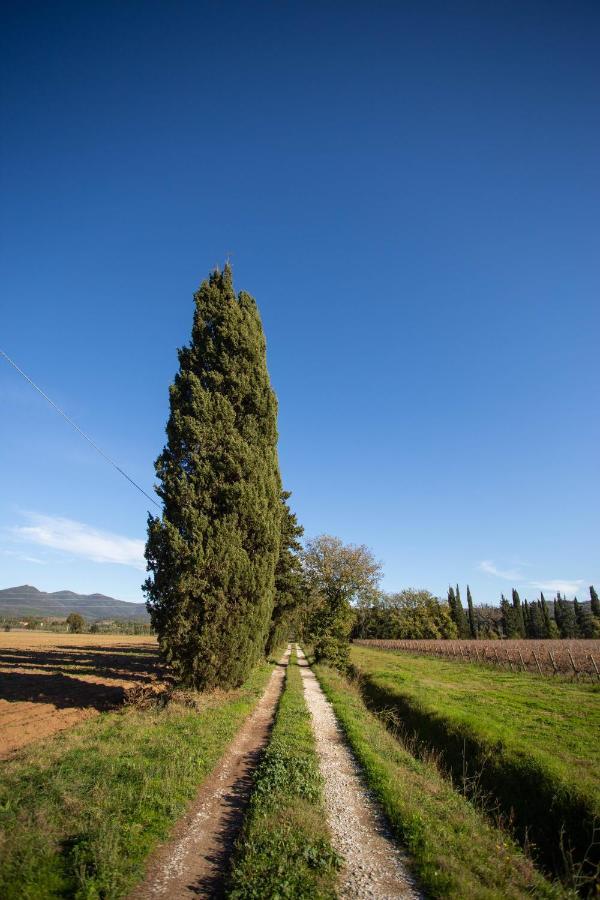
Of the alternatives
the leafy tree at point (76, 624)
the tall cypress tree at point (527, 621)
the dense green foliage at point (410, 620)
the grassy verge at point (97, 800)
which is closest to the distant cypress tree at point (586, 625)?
the tall cypress tree at point (527, 621)

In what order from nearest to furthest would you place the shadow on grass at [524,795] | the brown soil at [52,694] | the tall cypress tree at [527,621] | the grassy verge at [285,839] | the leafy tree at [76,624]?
1. the grassy verge at [285,839]
2. the shadow on grass at [524,795]
3. the brown soil at [52,694]
4. the tall cypress tree at [527,621]
5. the leafy tree at [76,624]

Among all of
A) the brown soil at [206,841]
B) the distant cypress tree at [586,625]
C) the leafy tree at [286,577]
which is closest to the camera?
the brown soil at [206,841]

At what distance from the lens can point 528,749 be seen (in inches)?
410

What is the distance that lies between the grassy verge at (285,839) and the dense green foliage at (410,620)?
72.8m

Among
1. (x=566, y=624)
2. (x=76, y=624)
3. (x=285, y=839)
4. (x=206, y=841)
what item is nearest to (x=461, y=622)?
(x=566, y=624)

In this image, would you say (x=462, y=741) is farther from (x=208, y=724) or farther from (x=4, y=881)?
(x=4, y=881)

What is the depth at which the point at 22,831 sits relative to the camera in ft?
17.2

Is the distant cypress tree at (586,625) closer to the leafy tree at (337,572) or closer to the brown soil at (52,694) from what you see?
the leafy tree at (337,572)

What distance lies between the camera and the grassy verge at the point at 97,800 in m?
4.55

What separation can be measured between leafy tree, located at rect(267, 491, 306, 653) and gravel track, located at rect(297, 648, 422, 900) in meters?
17.4

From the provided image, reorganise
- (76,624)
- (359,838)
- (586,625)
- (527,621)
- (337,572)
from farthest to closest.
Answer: (76,624) < (527,621) < (586,625) < (337,572) < (359,838)

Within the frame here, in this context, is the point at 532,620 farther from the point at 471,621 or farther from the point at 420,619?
the point at 420,619

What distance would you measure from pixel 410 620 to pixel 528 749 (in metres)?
77.9

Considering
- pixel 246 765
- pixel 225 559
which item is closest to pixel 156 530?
pixel 225 559
